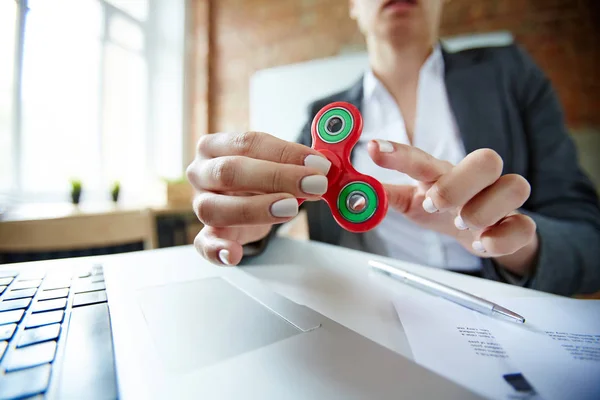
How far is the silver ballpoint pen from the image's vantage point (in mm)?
244

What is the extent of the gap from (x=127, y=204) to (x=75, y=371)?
0.27 meters

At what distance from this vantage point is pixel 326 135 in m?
0.26

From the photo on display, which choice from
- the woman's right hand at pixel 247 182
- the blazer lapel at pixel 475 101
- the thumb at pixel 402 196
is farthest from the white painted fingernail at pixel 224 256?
the blazer lapel at pixel 475 101

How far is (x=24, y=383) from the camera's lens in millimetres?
141

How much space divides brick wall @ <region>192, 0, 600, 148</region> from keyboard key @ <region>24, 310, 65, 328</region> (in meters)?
0.40

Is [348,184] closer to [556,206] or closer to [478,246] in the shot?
[478,246]

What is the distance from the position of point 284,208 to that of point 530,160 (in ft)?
1.33

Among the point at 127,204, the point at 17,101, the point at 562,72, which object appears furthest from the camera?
the point at 562,72

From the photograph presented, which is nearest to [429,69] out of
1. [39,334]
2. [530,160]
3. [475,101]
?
[475,101]

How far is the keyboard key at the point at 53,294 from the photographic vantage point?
250 millimetres

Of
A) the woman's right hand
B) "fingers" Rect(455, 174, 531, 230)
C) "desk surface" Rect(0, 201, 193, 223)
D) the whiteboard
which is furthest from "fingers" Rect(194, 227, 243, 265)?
the whiteboard

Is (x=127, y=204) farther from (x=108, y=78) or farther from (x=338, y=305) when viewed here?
(x=338, y=305)

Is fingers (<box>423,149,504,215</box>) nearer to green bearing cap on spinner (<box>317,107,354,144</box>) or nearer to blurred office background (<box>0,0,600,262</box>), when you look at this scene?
green bearing cap on spinner (<box>317,107,354,144</box>)

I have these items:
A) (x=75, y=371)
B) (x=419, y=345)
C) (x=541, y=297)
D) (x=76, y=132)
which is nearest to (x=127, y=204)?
(x=76, y=132)
